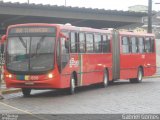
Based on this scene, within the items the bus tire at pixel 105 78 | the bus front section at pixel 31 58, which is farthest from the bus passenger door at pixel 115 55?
the bus front section at pixel 31 58

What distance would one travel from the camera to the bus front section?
67.3 feet

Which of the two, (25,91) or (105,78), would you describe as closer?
(25,91)

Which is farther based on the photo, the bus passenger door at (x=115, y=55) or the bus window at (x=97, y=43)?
the bus passenger door at (x=115, y=55)

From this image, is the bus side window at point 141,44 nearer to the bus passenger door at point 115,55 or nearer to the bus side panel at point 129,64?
the bus side panel at point 129,64

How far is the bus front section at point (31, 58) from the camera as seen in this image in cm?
2052

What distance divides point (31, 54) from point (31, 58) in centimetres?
15

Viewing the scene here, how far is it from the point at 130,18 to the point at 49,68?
37.9 m

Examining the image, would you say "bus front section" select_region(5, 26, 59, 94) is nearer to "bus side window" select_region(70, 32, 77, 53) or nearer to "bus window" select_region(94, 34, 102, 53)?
"bus side window" select_region(70, 32, 77, 53)

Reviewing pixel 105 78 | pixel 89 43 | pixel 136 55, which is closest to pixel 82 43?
pixel 89 43

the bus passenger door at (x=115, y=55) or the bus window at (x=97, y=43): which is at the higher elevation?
the bus window at (x=97, y=43)

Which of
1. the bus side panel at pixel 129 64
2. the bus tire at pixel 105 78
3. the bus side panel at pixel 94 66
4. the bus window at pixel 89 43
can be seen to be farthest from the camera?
the bus side panel at pixel 129 64

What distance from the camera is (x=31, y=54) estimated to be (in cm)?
2070

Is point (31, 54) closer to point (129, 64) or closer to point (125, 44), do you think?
point (125, 44)

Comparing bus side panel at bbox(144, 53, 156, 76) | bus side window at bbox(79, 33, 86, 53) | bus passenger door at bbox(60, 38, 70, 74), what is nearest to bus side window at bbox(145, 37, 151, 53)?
bus side panel at bbox(144, 53, 156, 76)
